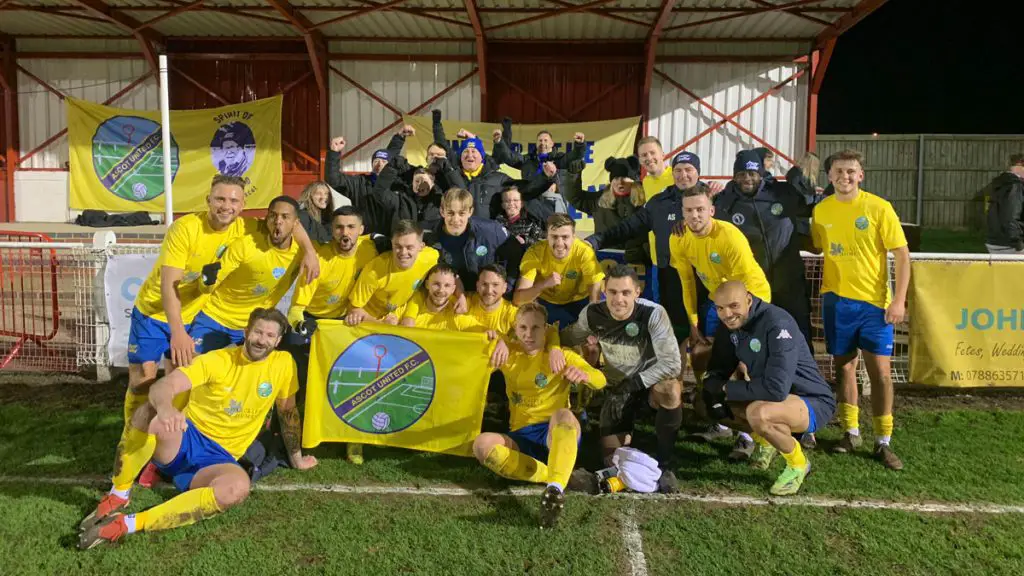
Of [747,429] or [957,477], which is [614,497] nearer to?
[747,429]

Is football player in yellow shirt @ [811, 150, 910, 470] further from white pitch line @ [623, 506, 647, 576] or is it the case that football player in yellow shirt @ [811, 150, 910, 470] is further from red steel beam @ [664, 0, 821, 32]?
red steel beam @ [664, 0, 821, 32]

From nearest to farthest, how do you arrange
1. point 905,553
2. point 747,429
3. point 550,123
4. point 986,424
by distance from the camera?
point 905,553 < point 747,429 < point 986,424 < point 550,123

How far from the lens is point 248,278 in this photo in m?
4.81

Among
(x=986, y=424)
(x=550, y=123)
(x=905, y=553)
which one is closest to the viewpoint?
(x=905, y=553)

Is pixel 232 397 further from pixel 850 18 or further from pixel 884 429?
pixel 850 18

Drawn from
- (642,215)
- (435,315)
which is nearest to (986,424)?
(642,215)

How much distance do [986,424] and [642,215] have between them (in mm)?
3260

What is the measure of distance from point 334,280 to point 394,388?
979mm

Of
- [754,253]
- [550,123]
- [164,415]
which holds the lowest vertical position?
[164,415]

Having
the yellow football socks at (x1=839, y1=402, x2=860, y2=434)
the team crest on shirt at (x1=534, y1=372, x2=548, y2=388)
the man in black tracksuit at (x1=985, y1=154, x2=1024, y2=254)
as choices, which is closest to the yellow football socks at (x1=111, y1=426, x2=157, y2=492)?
the team crest on shirt at (x1=534, y1=372, x2=548, y2=388)

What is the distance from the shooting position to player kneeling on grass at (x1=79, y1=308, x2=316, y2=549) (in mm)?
3643

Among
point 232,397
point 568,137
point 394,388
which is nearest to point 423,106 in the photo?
point 568,137

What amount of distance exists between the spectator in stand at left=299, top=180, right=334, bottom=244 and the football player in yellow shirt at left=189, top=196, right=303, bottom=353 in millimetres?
853

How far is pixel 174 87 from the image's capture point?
55.3ft
